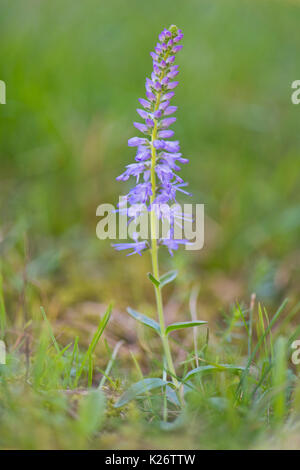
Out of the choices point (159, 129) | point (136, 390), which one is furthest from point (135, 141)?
point (136, 390)

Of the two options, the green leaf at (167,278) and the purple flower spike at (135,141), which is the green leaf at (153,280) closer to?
the green leaf at (167,278)

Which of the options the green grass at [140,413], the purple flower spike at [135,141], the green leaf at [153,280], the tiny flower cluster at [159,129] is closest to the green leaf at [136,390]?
the green grass at [140,413]

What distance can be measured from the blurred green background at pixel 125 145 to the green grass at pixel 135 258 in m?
0.02

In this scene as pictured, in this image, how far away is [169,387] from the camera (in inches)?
93.2

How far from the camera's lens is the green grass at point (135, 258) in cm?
198

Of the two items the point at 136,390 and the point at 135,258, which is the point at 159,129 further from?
the point at 135,258

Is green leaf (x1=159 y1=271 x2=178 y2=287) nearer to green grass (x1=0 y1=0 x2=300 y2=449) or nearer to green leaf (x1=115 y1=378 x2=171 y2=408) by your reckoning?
green grass (x1=0 y1=0 x2=300 y2=449)

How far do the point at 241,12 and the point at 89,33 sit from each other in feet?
9.22

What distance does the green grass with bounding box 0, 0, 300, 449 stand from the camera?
1.98 meters

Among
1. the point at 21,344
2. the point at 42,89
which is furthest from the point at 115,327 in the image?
the point at 42,89

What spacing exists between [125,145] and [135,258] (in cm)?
157

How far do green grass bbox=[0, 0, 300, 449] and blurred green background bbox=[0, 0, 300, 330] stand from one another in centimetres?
2

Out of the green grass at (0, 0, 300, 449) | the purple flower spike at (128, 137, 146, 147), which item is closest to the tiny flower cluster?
the purple flower spike at (128, 137, 146, 147)
